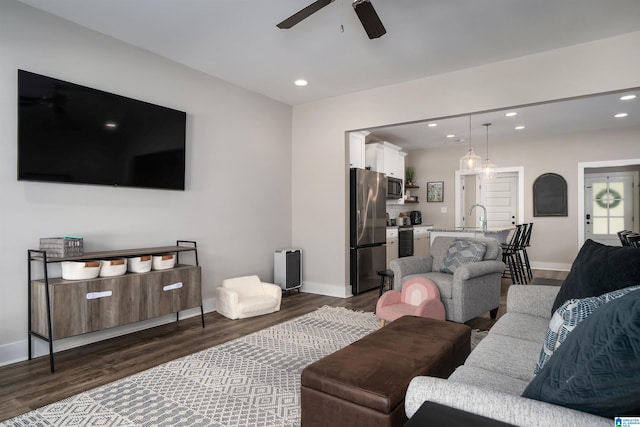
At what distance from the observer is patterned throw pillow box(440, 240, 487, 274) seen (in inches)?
153

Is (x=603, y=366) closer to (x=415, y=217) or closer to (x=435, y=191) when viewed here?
(x=415, y=217)

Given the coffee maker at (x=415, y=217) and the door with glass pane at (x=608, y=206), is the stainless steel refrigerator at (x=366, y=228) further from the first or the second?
the door with glass pane at (x=608, y=206)

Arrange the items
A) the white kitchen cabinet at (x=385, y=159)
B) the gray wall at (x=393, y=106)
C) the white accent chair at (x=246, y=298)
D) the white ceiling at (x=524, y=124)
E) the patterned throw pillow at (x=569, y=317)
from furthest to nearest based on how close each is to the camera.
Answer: the white kitchen cabinet at (x=385, y=159) < the white ceiling at (x=524, y=124) < the white accent chair at (x=246, y=298) < the gray wall at (x=393, y=106) < the patterned throw pillow at (x=569, y=317)

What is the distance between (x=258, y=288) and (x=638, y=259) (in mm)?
3658

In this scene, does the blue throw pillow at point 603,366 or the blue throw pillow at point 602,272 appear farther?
the blue throw pillow at point 602,272

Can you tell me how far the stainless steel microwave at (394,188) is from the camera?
694cm

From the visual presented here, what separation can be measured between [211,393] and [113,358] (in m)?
1.11

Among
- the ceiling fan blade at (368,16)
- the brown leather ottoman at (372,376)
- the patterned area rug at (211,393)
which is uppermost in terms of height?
the ceiling fan blade at (368,16)

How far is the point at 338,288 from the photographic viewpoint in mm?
5078

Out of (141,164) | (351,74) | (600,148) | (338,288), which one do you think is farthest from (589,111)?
(141,164)

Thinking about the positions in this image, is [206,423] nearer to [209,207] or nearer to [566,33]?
[209,207]

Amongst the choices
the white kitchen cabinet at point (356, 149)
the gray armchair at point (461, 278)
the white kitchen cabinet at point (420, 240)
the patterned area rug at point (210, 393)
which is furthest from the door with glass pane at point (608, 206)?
the patterned area rug at point (210, 393)

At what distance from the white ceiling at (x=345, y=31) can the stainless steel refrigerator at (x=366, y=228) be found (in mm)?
1620

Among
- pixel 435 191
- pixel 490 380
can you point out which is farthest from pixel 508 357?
pixel 435 191
